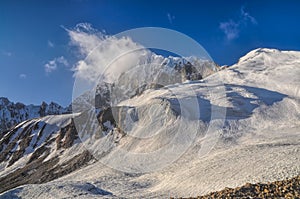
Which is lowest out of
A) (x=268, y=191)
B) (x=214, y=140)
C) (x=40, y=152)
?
(x=268, y=191)

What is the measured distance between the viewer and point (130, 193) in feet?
141

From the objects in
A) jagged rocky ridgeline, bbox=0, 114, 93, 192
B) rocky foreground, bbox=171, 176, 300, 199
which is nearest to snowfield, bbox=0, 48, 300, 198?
rocky foreground, bbox=171, 176, 300, 199

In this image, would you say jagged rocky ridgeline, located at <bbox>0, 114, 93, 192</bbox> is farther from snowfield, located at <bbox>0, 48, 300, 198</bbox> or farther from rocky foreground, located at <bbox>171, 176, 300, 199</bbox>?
rocky foreground, located at <bbox>171, 176, 300, 199</bbox>

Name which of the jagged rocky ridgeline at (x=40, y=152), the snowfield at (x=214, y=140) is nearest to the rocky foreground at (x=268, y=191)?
the snowfield at (x=214, y=140)

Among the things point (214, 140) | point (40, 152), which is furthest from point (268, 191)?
point (40, 152)

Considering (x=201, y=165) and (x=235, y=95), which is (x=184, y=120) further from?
(x=201, y=165)

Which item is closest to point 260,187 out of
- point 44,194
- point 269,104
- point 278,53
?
point 44,194

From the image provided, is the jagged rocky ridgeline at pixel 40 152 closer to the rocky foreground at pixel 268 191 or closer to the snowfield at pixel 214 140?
the snowfield at pixel 214 140

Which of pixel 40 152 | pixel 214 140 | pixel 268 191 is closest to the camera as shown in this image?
pixel 268 191

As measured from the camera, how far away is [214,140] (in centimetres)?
7119

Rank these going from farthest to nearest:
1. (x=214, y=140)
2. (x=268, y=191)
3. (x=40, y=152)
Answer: (x=40, y=152) < (x=214, y=140) < (x=268, y=191)

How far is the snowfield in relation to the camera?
1534 inches

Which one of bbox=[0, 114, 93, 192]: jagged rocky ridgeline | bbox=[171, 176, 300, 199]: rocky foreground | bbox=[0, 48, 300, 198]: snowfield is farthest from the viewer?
bbox=[0, 114, 93, 192]: jagged rocky ridgeline

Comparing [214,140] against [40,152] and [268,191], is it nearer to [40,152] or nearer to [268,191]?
[268,191]
